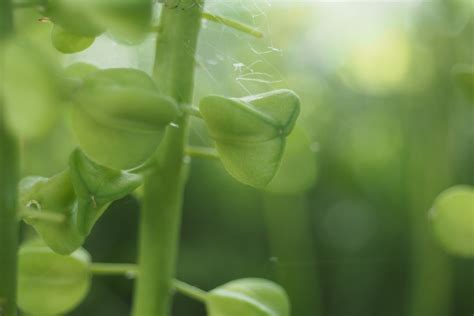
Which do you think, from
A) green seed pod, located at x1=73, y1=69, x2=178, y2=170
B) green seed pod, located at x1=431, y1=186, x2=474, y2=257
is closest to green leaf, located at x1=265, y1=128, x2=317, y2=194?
green seed pod, located at x1=431, y1=186, x2=474, y2=257

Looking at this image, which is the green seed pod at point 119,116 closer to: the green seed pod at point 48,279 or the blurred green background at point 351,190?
the green seed pod at point 48,279

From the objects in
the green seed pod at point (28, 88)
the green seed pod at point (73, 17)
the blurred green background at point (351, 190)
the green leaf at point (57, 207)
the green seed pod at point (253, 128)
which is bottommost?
the blurred green background at point (351, 190)

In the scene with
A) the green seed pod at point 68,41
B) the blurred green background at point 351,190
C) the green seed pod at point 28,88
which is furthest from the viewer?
the blurred green background at point 351,190

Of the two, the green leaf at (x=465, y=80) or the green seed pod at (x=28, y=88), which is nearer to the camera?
the green seed pod at (x=28, y=88)

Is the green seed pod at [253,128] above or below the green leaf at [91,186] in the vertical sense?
above

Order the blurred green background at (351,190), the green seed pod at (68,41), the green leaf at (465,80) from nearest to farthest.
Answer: the green seed pod at (68,41), the green leaf at (465,80), the blurred green background at (351,190)

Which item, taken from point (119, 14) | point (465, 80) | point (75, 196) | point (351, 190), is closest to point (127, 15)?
point (119, 14)

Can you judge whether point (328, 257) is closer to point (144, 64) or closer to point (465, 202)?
point (465, 202)

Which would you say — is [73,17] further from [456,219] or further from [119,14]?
[456,219]

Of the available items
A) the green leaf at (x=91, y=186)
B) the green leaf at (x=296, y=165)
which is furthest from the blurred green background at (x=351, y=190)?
the green leaf at (x=91, y=186)
